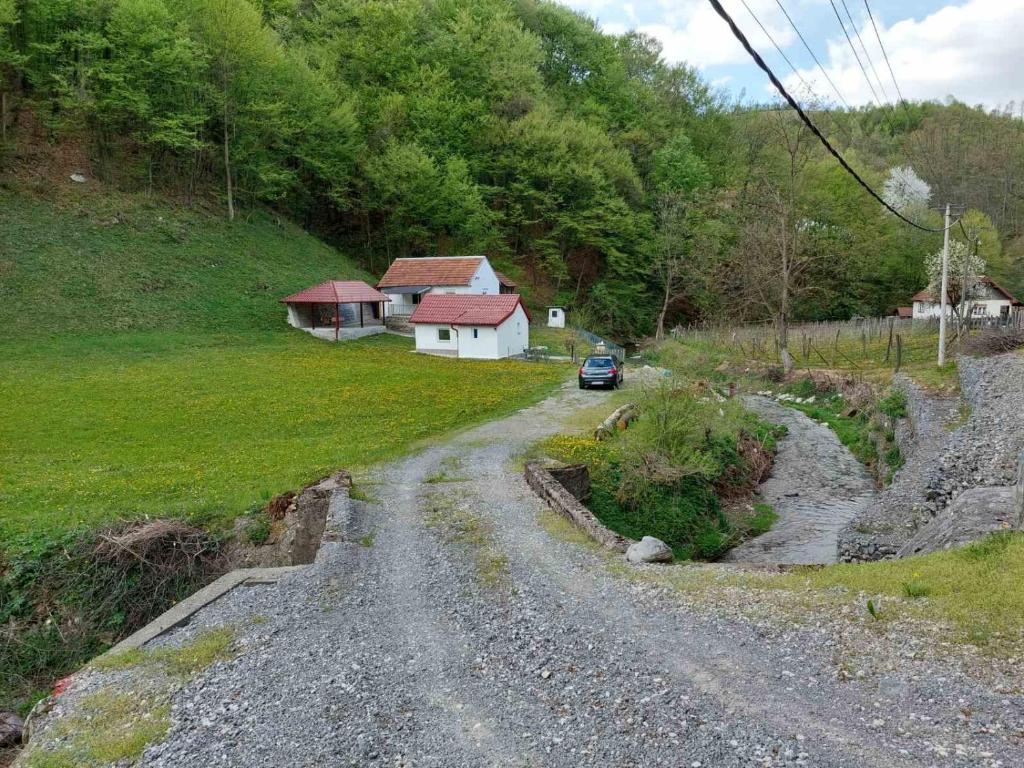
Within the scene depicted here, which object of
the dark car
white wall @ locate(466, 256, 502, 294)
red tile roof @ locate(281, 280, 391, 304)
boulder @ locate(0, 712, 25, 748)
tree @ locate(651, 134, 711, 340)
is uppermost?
tree @ locate(651, 134, 711, 340)

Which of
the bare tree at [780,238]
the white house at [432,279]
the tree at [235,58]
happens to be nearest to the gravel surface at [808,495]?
the bare tree at [780,238]

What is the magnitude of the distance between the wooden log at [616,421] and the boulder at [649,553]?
9067 millimetres

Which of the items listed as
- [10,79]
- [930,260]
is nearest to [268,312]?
[10,79]

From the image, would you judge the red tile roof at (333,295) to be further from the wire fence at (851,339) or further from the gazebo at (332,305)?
the wire fence at (851,339)

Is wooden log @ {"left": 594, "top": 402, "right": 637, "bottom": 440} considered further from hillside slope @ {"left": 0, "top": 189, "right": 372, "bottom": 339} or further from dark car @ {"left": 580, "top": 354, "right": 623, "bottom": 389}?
hillside slope @ {"left": 0, "top": 189, "right": 372, "bottom": 339}

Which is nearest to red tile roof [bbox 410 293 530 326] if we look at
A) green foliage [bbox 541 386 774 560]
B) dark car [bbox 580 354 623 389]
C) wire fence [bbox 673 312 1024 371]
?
dark car [bbox 580 354 623 389]

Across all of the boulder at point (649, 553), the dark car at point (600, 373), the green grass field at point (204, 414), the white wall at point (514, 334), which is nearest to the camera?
the boulder at point (649, 553)

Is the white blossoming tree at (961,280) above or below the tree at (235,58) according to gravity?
below

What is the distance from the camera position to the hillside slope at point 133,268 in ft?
116

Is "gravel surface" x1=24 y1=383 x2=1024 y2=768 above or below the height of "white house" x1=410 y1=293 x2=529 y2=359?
below

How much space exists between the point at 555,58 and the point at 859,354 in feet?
174

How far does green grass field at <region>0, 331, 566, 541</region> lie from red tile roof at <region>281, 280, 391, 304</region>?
3619 mm

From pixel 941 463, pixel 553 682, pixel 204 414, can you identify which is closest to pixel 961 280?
pixel 941 463

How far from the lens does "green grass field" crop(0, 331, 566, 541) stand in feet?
47.9
